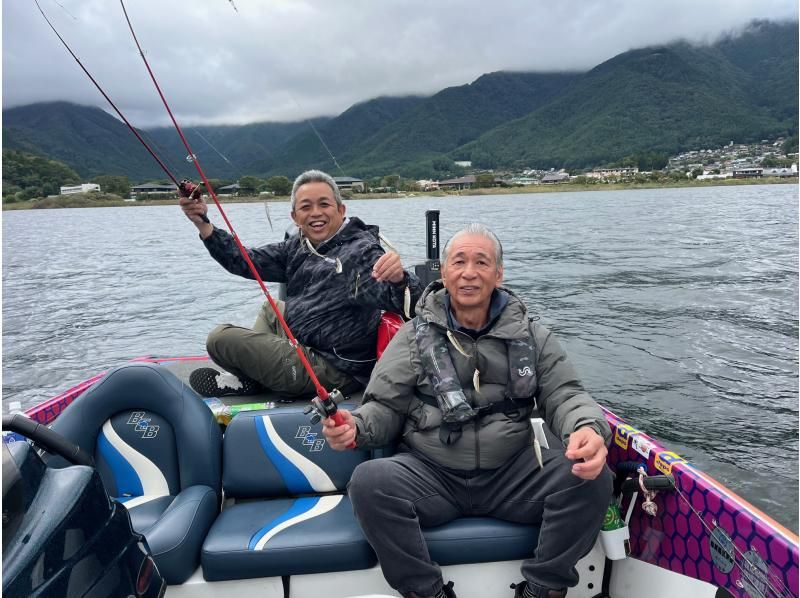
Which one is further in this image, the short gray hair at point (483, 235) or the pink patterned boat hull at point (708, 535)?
the short gray hair at point (483, 235)

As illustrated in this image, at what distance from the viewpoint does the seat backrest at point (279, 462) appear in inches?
108

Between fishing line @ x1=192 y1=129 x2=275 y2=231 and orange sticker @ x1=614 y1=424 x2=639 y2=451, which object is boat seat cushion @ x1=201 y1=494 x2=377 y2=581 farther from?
fishing line @ x1=192 y1=129 x2=275 y2=231

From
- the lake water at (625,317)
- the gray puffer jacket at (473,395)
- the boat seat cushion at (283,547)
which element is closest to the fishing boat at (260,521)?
the boat seat cushion at (283,547)

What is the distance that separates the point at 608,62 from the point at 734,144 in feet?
171

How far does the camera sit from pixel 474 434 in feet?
7.77

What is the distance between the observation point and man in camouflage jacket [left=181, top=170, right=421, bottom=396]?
352cm

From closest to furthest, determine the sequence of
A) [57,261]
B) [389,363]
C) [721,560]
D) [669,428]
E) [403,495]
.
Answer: [721,560] → [403,495] → [389,363] → [669,428] → [57,261]

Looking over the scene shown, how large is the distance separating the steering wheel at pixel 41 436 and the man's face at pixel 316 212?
1.91 m

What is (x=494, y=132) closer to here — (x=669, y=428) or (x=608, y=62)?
(x=608, y=62)

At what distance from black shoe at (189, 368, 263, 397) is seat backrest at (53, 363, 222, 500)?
1.14m

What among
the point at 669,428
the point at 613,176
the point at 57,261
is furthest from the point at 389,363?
the point at 613,176

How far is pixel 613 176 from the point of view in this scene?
234 ft

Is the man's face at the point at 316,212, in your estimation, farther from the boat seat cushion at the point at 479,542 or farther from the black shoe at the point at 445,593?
the black shoe at the point at 445,593

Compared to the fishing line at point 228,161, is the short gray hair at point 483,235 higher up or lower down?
lower down
